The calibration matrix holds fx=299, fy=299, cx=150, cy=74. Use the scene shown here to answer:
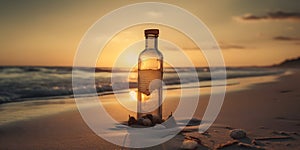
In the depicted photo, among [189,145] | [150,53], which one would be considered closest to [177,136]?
[189,145]

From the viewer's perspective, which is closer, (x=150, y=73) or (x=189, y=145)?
(x=189, y=145)

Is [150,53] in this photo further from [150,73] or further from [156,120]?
[156,120]

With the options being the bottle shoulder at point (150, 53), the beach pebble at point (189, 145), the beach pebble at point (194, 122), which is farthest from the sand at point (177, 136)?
the bottle shoulder at point (150, 53)

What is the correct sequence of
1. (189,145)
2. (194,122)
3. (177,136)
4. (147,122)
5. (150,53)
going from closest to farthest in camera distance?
(189,145) < (177,136) < (147,122) < (150,53) < (194,122)

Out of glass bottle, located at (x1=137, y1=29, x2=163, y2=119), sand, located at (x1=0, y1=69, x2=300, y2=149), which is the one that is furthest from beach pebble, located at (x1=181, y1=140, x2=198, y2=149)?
glass bottle, located at (x1=137, y1=29, x2=163, y2=119)

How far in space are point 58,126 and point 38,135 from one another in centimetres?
43

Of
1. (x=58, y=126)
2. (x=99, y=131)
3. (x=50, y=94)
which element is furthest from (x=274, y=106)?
(x=50, y=94)

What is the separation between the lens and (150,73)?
3.12m

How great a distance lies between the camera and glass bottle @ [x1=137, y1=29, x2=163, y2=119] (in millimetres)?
3109

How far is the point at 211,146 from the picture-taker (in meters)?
2.36

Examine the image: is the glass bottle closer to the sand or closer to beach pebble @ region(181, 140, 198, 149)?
the sand

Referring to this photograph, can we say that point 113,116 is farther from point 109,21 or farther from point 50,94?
point 50,94

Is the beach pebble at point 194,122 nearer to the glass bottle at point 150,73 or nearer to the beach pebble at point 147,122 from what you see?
the glass bottle at point 150,73

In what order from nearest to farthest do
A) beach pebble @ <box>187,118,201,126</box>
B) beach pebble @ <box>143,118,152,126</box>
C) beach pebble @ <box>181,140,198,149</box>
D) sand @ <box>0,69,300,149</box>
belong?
beach pebble @ <box>181,140,198,149</box>
sand @ <box>0,69,300,149</box>
beach pebble @ <box>143,118,152,126</box>
beach pebble @ <box>187,118,201,126</box>
